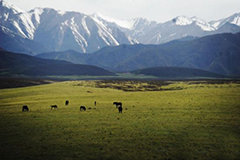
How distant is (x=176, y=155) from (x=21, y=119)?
27014 mm

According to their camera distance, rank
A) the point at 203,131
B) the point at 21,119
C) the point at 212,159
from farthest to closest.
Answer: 1. the point at 21,119
2. the point at 203,131
3. the point at 212,159

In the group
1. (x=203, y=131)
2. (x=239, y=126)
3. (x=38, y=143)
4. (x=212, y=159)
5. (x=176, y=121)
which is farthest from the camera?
(x=176, y=121)

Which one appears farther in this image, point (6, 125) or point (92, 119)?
point (92, 119)

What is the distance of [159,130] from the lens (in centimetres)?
3112

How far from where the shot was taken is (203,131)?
102 feet

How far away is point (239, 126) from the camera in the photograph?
33344mm

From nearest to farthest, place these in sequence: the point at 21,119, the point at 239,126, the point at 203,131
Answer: the point at 203,131
the point at 239,126
the point at 21,119

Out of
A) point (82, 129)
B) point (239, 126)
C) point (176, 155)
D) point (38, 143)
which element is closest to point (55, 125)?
point (82, 129)

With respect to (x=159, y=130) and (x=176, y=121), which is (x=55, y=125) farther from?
(x=176, y=121)

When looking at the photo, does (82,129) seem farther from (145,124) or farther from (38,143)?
(145,124)

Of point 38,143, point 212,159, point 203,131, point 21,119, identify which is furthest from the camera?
point 21,119

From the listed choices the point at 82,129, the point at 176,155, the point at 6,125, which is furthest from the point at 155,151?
the point at 6,125

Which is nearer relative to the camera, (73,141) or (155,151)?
(155,151)

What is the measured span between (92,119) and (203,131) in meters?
17.3
